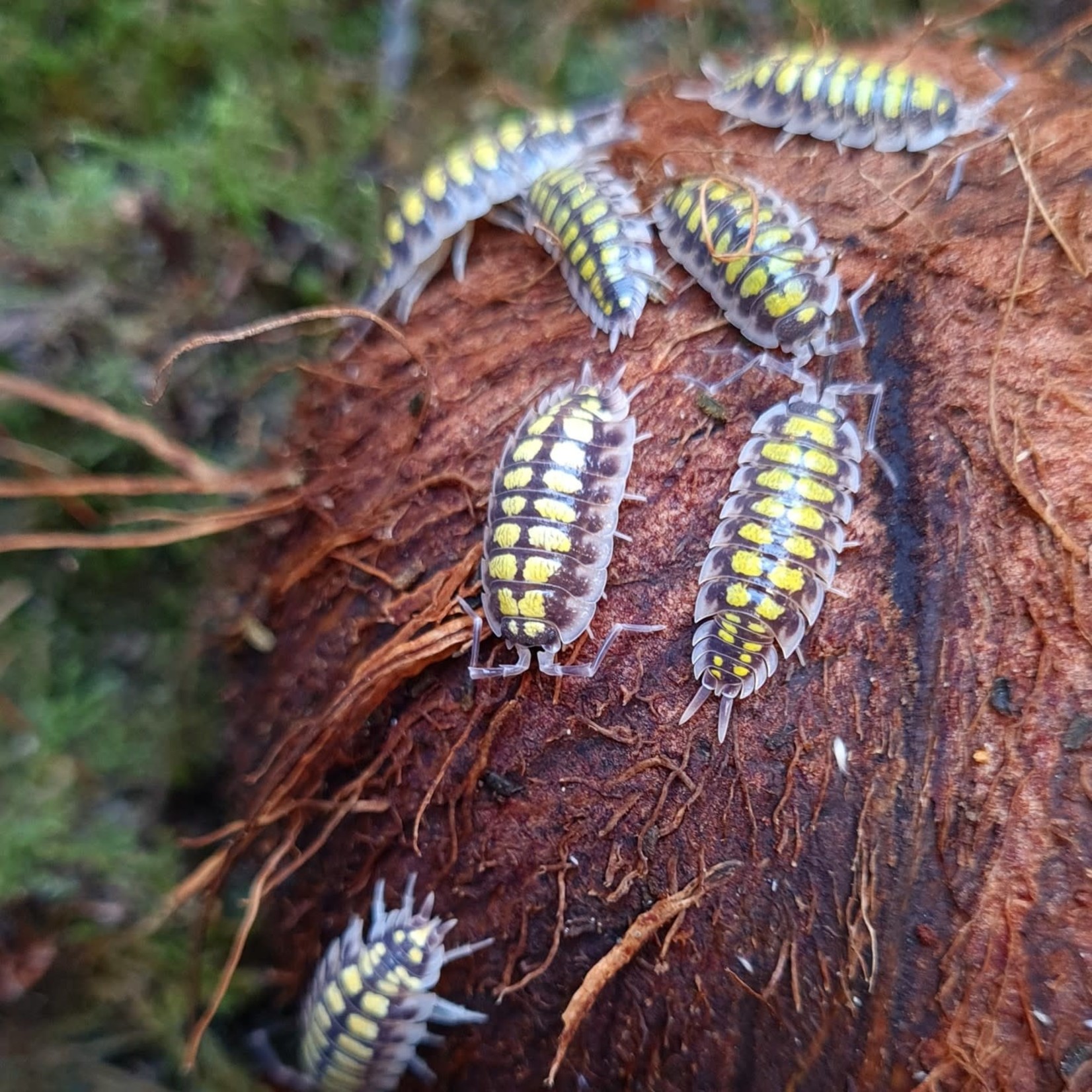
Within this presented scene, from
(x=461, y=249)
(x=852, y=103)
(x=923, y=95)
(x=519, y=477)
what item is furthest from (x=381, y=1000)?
A: (x=923, y=95)

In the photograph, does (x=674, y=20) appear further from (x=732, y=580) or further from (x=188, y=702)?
(x=188, y=702)

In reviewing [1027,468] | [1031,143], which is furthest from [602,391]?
[1031,143]

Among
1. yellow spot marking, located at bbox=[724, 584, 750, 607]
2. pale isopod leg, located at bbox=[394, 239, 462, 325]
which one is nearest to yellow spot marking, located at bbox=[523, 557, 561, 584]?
yellow spot marking, located at bbox=[724, 584, 750, 607]

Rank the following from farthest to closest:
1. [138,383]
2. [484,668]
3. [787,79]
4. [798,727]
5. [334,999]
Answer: [138,383] → [787,79] → [334,999] → [484,668] → [798,727]

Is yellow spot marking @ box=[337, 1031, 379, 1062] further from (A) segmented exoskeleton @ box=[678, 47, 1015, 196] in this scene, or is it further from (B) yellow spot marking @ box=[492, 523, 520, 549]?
(A) segmented exoskeleton @ box=[678, 47, 1015, 196]

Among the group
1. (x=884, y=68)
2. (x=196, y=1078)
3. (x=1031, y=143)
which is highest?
(x=884, y=68)

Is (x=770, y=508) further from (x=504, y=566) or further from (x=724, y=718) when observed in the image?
(x=504, y=566)
